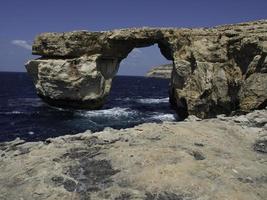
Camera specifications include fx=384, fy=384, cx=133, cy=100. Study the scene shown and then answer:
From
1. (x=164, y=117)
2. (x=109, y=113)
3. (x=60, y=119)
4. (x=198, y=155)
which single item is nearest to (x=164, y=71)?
(x=109, y=113)

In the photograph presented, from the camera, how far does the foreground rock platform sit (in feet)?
30.9

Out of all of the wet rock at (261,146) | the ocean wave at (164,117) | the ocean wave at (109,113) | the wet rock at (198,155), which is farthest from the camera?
the ocean wave at (109,113)

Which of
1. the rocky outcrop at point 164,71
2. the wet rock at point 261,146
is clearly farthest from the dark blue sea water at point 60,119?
the rocky outcrop at point 164,71

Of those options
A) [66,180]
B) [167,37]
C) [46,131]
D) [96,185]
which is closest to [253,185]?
[96,185]

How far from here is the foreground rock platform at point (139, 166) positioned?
9406 mm

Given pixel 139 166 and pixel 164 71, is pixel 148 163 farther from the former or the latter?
pixel 164 71

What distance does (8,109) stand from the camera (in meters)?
42.9

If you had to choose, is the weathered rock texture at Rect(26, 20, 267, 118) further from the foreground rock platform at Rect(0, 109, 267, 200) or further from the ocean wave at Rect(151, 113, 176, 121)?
the foreground rock platform at Rect(0, 109, 267, 200)

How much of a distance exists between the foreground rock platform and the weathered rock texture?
54.9ft

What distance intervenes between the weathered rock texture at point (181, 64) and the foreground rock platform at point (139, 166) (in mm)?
16739

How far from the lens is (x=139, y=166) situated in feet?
35.0

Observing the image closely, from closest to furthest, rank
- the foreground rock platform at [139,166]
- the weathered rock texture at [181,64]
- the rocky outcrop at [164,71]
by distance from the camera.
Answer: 1. the foreground rock platform at [139,166]
2. the weathered rock texture at [181,64]
3. the rocky outcrop at [164,71]

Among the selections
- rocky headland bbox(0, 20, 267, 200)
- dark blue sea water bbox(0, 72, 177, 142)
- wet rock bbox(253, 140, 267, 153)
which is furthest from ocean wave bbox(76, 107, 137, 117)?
wet rock bbox(253, 140, 267, 153)

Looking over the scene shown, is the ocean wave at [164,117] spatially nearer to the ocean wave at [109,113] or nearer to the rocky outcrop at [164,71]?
the ocean wave at [109,113]
